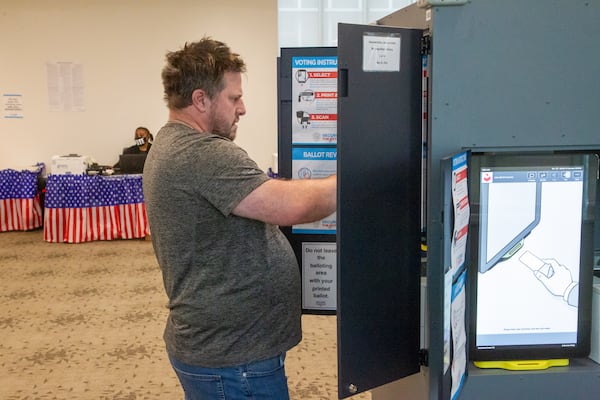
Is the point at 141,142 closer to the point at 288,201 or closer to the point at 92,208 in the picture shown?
the point at 92,208

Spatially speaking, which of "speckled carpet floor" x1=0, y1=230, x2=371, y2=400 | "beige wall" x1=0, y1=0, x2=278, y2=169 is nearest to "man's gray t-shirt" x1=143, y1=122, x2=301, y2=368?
"speckled carpet floor" x1=0, y1=230, x2=371, y2=400

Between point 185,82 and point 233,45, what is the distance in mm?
6413

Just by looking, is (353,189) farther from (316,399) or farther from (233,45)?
(233,45)

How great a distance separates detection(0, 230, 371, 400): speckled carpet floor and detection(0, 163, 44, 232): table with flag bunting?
1082 millimetres

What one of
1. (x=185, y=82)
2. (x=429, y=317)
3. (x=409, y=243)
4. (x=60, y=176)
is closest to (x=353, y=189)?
(x=409, y=243)

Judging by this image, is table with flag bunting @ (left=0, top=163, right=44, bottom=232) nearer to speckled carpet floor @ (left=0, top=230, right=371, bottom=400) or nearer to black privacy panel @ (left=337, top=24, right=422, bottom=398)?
speckled carpet floor @ (left=0, top=230, right=371, bottom=400)

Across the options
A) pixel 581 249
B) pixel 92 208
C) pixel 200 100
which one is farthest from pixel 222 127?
pixel 92 208

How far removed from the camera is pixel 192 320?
161 centimetres

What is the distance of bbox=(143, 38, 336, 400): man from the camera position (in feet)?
4.92

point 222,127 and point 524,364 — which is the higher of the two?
point 222,127

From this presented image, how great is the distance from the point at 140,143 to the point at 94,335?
13.0ft

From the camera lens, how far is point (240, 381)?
63.0 inches

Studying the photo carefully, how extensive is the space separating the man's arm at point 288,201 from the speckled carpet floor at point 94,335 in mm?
1782

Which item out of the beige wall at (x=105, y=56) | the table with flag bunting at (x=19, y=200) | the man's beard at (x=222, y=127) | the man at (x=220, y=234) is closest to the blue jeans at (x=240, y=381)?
the man at (x=220, y=234)
